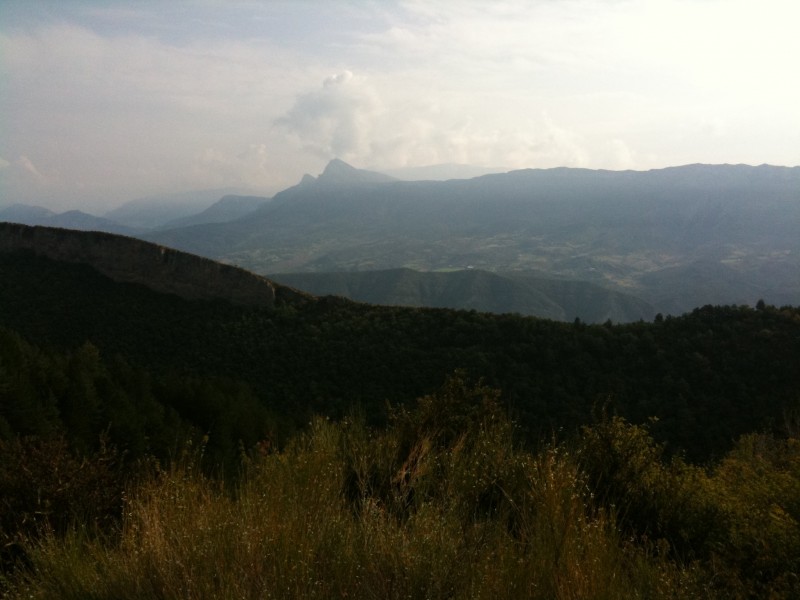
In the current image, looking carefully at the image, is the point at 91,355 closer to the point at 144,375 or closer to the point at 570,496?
the point at 144,375

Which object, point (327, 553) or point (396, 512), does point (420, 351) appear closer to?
point (396, 512)

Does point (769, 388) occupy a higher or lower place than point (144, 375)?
lower

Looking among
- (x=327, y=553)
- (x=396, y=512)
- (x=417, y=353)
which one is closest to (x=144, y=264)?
(x=417, y=353)

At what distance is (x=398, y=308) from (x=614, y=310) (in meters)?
106

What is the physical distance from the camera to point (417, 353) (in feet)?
104

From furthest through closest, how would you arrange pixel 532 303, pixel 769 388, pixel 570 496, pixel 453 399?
pixel 532 303
pixel 769 388
pixel 453 399
pixel 570 496

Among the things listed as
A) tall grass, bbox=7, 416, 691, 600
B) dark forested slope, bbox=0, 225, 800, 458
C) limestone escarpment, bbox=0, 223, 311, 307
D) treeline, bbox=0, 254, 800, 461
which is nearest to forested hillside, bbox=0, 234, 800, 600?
tall grass, bbox=7, 416, 691, 600

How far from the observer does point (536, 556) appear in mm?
3297

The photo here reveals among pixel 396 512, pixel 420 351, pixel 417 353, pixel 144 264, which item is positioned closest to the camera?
pixel 396 512

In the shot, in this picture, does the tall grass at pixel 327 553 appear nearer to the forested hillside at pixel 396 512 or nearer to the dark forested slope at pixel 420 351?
the forested hillside at pixel 396 512

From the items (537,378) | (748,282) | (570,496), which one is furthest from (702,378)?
(748,282)

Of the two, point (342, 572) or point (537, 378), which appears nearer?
point (342, 572)

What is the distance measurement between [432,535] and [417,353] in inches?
1117

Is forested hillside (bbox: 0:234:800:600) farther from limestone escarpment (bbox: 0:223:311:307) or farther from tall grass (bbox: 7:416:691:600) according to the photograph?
limestone escarpment (bbox: 0:223:311:307)
